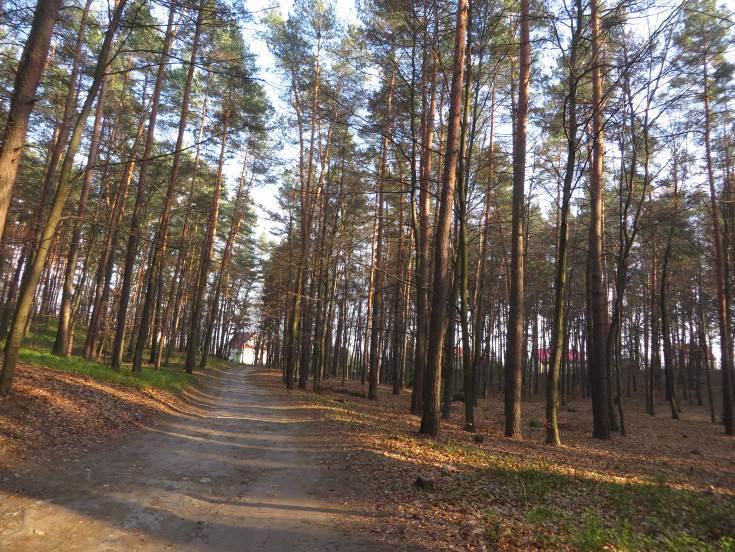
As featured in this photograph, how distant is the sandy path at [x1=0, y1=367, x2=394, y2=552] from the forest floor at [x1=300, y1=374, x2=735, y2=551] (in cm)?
69

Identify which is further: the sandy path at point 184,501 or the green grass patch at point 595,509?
the green grass patch at point 595,509

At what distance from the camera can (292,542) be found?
14.1 ft

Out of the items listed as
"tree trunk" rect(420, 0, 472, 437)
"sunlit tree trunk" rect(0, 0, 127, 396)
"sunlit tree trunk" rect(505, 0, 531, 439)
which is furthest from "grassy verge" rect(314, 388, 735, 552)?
"sunlit tree trunk" rect(0, 0, 127, 396)

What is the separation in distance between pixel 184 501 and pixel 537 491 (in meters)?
4.75

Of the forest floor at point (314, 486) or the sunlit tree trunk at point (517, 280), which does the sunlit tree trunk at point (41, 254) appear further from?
the sunlit tree trunk at point (517, 280)

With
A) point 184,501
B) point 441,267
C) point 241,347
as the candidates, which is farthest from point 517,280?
point 241,347

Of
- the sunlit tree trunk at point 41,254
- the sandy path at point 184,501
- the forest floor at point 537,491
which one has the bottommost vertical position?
the sandy path at point 184,501

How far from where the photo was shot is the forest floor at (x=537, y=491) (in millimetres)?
4645

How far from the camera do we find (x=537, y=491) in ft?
20.4

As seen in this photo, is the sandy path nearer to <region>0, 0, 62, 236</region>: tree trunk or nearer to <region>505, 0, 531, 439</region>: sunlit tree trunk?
<region>0, 0, 62, 236</region>: tree trunk

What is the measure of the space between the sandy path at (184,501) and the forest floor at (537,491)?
2.26 ft

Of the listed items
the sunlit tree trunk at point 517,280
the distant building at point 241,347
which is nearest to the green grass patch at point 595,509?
the sunlit tree trunk at point 517,280

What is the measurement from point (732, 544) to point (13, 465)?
849 cm

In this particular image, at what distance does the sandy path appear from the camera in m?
4.19
